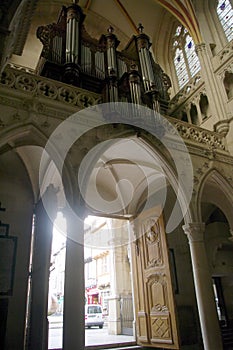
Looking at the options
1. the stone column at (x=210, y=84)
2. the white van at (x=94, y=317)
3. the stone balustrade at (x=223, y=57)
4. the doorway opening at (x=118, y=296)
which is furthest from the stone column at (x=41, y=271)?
the white van at (x=94, y=317)

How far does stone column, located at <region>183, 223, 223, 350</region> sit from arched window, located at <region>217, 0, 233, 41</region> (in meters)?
6.95

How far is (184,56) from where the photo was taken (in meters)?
11.2

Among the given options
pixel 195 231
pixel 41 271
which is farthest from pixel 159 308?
pixel 41 271

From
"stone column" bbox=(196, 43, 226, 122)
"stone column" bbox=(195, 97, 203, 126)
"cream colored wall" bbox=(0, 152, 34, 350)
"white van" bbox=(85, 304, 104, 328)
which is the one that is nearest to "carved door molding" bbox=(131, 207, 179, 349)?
"cream colored wall" bbox=(0, 152, 34, 350)

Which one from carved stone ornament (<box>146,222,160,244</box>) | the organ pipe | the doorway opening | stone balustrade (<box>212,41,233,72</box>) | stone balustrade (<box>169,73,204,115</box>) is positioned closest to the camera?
the organ pipe

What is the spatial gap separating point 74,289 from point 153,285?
11.7ft

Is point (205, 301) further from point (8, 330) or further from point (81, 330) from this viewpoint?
point (8, 330)

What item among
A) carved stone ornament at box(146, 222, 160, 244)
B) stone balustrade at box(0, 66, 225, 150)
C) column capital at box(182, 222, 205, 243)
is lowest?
column capital at box(182, 222, 205, 243)

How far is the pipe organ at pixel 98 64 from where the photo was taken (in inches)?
259

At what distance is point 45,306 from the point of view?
5.86 metres

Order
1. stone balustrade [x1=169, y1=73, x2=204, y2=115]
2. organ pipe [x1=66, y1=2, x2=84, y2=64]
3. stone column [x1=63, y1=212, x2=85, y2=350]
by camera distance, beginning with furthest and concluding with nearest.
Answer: stone balustrade [x1=169, y1=73, x2=204, y2=115] < organ pipe [x1=66, y1=2, x2=84, y2=64] < stone column [x1=63, y1=212, x2=85, y2=350]

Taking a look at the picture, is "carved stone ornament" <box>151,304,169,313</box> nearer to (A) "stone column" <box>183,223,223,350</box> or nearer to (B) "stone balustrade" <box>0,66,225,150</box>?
(A) "stone column" <box>183,223,223,350</box>

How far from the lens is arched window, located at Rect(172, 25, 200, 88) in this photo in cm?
1064

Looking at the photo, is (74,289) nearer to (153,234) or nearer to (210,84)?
(153,234)
